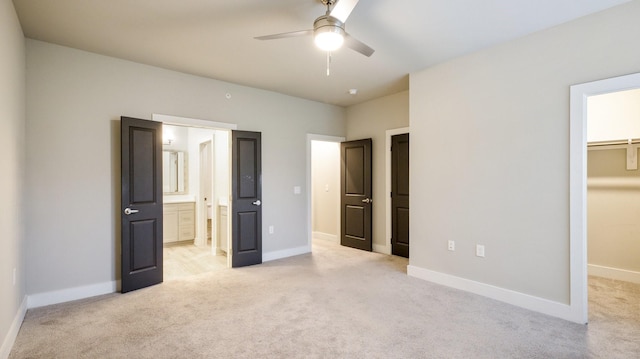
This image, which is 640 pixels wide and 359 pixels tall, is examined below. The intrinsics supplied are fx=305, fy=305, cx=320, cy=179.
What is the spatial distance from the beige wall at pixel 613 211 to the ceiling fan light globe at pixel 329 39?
12.5ft

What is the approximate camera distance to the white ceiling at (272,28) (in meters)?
2.50

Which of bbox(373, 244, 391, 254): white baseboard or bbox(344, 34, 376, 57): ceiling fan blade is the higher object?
bbox(344, 34, 376, 57): ceiling fan blade

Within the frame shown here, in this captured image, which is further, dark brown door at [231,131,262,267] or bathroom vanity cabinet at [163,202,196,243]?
bathroom vanity cabinet at [163,202,196,243]

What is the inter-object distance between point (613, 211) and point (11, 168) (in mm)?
6288

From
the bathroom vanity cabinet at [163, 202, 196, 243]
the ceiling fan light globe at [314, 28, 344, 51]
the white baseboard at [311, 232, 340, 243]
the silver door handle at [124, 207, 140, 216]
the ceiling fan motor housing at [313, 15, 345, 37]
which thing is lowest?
the white baseboard at [311, 232, 340, 243]

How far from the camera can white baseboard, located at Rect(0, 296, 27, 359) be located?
84.5 inches

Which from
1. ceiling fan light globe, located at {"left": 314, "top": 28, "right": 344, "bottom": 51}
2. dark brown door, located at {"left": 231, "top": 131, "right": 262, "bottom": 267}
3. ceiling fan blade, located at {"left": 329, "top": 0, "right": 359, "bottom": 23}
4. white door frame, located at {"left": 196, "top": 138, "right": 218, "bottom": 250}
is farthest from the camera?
white door frame, located at {"left": 196, "top": 138, "right": 218, "bottom": 250}

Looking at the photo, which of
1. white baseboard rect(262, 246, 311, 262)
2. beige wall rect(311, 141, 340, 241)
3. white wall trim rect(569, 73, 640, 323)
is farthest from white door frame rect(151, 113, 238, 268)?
white wall trim rect(569, 73, 640, 323)

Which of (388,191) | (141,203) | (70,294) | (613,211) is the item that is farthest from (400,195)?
(70,294)

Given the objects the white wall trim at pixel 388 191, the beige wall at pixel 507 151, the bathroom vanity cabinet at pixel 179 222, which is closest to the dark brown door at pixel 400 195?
the white wall trim at pixel 388 191

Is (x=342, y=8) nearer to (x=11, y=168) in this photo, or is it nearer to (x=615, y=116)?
(x=11, y=168)

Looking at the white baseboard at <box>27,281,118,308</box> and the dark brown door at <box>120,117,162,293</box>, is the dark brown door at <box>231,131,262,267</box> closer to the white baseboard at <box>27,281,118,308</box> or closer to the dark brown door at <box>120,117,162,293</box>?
the dark brown door at <box>120,117,162,293</box>

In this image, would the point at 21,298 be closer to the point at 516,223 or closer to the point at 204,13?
the point at 204,13

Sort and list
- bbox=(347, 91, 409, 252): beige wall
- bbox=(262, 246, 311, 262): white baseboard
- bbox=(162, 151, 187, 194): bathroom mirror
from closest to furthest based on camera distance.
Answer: bbox=(262, 246, 311, 262): white baseboard, bbox=(347, 91, 409, 252): beige wall, bbox=(162, 151, 187, 194): bathroom mirror
